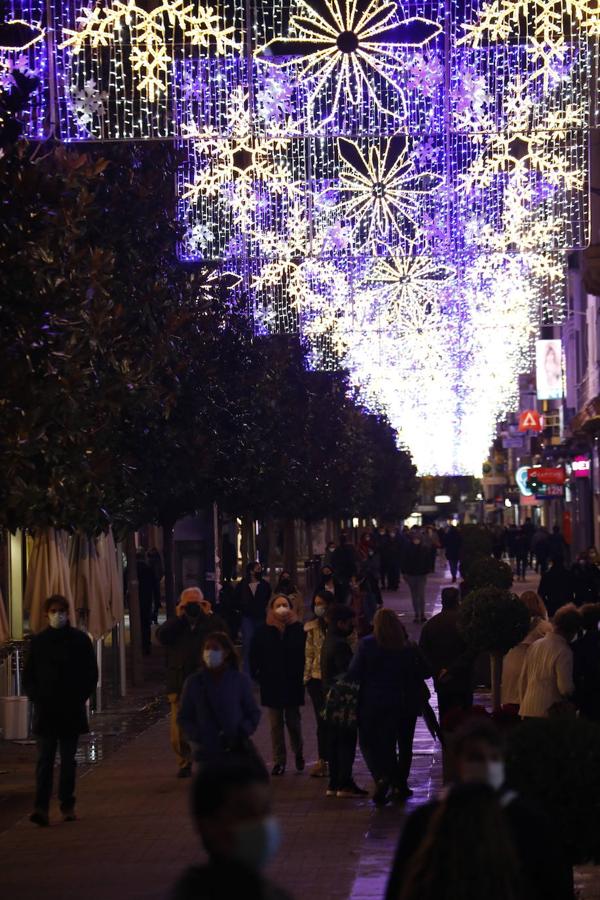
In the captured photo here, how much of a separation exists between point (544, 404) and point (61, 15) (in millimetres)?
67734

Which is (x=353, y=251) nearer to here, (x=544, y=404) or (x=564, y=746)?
(x=564, y=746)

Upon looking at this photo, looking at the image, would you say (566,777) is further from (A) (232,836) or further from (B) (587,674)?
→ (B) (587,674)

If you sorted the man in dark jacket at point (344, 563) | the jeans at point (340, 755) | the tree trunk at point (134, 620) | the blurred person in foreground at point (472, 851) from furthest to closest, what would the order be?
the man in dark jacket at point (344, 563) < the tree trunk at point (134, 620) < the jeans at point (340, 755) < the blurred person in foreground at point (472, 851)

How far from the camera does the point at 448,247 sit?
29.1m

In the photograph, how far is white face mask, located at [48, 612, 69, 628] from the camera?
569 inches

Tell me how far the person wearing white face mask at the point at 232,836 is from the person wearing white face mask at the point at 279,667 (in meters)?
11.5

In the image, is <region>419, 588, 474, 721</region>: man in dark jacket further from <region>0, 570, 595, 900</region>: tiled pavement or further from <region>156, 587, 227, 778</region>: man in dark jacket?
<region>156, 587, 227, 778</region>: man in dark jacket

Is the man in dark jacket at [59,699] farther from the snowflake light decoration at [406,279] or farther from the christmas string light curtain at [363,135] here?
the snowflake light decoration at [406,279]

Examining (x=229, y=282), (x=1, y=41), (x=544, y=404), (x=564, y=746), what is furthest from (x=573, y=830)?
(x=544, y=404)

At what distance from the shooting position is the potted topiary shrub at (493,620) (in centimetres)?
1586

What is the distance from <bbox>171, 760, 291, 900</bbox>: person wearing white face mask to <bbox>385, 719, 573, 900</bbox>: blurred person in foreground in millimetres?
734

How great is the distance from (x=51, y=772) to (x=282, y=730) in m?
3.01

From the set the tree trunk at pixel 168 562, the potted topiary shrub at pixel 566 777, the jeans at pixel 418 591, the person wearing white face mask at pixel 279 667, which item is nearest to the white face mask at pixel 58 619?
the person wearing white face mask at pixel 279 667

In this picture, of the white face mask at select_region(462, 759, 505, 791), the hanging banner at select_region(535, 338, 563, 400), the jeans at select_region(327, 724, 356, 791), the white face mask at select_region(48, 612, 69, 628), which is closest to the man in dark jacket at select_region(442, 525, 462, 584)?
the hanging banner at select_region(535, 338, 563, 400)
